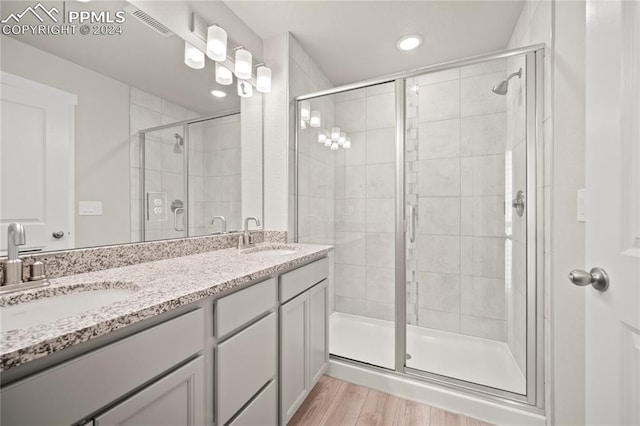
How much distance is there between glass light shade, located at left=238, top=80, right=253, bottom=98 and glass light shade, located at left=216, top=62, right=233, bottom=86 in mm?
83

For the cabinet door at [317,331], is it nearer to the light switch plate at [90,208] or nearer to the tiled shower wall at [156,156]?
the tiled shower wall at [156,156]

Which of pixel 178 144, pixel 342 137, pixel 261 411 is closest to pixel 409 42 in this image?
pixel 342 137

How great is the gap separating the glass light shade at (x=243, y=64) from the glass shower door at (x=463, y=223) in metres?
1.10

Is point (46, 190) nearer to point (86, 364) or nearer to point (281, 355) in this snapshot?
point (86, 364)

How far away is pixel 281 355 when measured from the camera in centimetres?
124

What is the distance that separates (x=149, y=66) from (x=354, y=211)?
1.62 meters

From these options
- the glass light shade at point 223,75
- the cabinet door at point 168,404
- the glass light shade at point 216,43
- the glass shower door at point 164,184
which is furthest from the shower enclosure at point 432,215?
the cabinet door at point 168,404

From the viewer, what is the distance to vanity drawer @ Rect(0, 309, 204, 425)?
18.3 inches

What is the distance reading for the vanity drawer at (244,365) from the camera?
0.90 m

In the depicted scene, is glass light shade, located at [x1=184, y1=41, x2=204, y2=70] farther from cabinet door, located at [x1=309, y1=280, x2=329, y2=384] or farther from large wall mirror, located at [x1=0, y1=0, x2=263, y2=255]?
cabinet door, located at [x1=309, y1=280, x2=329, y2=384]

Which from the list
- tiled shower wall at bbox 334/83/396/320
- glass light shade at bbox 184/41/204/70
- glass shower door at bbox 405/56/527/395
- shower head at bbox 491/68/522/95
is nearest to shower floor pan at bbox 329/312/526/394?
glass shower door at bbox 405/56/527/395

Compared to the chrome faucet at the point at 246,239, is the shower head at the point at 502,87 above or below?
above

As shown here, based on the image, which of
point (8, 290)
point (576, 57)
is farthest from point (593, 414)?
point (8, 290)

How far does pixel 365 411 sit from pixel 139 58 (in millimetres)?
2180
